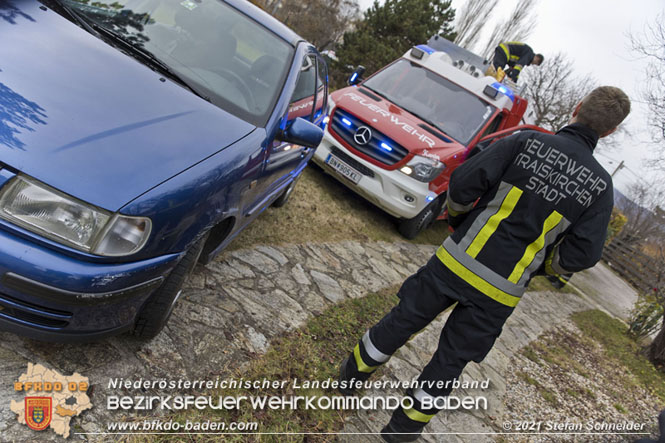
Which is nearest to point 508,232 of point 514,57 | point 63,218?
point 63,218

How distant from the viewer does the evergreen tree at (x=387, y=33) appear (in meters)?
15.1

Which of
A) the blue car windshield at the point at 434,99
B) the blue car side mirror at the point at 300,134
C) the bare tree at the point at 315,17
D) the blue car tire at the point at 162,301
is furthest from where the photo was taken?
the bare tree at the point at 315,17

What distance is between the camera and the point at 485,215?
7.01ft

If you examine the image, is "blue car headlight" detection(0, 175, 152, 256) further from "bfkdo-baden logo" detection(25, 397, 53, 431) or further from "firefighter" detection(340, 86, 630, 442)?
"firefighter" detection(340, 86, 630, 442)

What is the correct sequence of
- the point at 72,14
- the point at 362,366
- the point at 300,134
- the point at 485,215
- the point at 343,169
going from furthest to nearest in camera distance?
the point at 343,169, the point at 300,134, the point at 362,366, the point at 72,14, the point at 485,215

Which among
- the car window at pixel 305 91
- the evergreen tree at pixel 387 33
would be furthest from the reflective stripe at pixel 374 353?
the evergreen tree at pixel 387 33

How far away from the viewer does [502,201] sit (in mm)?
2090

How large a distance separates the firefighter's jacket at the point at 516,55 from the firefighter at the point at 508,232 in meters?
7.15

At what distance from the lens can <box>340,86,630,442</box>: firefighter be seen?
2.03m

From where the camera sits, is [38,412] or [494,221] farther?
[494,221]

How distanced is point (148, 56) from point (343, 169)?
3.42 metres

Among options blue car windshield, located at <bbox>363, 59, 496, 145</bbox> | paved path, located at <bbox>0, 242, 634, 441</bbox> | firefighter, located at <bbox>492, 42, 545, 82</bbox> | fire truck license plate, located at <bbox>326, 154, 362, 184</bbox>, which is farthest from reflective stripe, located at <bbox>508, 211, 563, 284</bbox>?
firefighter, located at <bbox>492, 42, 545, 82</bbox>

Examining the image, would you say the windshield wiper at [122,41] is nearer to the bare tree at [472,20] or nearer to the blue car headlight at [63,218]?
the blue car headlight at [63,218]

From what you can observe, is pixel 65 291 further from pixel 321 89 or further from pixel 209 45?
pixel 321 89
